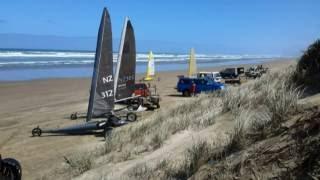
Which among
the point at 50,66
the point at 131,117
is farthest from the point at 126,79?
Answer: the point at 50,66

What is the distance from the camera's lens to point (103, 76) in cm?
1883

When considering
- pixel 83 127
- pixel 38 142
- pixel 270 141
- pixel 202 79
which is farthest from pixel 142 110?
pixel 270 141

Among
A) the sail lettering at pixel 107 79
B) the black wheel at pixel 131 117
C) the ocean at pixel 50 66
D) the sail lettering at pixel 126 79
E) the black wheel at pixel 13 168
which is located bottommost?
the ocean at pixel 50 66

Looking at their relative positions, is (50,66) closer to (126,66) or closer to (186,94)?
(186,94)

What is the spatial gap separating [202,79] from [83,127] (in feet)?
50.6

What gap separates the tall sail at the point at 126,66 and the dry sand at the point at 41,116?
1381mm

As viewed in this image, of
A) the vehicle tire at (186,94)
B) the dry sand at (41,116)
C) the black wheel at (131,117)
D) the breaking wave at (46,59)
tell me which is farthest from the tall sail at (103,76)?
the breaking wave at (46,59)

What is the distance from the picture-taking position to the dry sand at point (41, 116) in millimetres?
14436

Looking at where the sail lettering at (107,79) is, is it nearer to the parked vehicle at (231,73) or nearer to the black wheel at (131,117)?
the black wheel at (131,117)

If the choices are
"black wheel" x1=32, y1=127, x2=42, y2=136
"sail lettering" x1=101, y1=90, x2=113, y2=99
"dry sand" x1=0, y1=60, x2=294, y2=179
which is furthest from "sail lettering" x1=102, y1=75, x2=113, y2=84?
"black wheel" x1=32, y1=127, x2=42, y2=136

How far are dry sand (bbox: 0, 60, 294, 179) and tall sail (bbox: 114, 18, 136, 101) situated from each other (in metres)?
1.38

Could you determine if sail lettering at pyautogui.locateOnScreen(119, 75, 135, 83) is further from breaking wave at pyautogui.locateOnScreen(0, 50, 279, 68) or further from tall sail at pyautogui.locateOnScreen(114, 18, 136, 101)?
breaking wave at pyautogui.locateOnScreen(0, 50, 279, 68)

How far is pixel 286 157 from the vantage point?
497 cm

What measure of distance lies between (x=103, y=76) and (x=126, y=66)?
253 cm
